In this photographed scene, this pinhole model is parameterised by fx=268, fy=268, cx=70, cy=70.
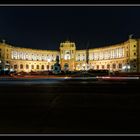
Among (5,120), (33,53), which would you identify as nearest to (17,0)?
(5,120)

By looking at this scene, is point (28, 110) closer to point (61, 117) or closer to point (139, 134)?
point (61, 117)

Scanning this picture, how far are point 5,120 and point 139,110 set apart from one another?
6.39 meters

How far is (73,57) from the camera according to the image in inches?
5979

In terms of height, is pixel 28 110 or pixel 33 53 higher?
pixel 33 53

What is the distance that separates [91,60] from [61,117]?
5642 inches

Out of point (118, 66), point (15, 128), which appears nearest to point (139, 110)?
point (15, 128)

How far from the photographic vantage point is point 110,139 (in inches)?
332

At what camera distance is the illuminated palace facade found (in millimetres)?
125688

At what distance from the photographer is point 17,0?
447 inches

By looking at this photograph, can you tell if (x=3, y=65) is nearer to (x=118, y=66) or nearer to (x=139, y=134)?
(x=118, y=66)

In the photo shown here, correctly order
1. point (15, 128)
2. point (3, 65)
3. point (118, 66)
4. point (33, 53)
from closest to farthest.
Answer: point (15, 128) → point (3, 65) → point (118, 66) → point (33, 53)

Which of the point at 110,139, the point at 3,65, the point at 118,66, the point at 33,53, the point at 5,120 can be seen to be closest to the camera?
the point at 110,139

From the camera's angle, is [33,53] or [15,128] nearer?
[15,128]

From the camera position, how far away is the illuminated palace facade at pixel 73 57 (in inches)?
4948
